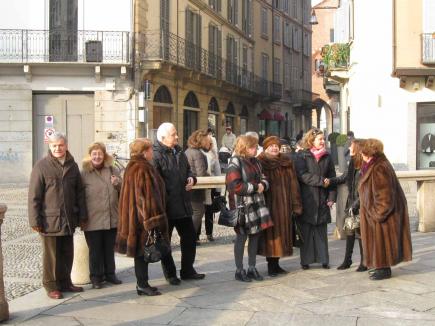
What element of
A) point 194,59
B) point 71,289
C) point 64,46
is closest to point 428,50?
point 194,59

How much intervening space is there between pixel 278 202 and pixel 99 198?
6.69 ft

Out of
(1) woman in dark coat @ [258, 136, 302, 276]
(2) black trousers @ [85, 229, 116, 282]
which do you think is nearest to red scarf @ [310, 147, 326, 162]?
(1) woman in dark coat @ [258, 136, 302, 276]

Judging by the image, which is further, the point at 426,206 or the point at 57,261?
the point at 426,206

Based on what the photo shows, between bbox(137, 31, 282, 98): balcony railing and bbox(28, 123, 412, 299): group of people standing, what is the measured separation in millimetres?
17007

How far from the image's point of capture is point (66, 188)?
6934 millimetres

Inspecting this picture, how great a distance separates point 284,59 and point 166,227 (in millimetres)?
42794

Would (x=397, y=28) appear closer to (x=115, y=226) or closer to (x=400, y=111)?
(x=400, y=111)

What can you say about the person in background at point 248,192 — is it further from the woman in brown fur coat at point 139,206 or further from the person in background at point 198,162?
the person in background at point 198,162

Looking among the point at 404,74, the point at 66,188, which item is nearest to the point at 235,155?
the point at 66,188

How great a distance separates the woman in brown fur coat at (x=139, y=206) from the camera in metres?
6.75

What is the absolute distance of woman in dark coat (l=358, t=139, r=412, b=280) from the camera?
7484 mm

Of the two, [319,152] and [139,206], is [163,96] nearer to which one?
[319,152]

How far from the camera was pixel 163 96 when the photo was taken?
26656 millimetres

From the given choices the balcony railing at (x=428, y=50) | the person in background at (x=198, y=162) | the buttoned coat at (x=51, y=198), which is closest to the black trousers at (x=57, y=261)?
the buttoned coat at (x=51, y=198)
